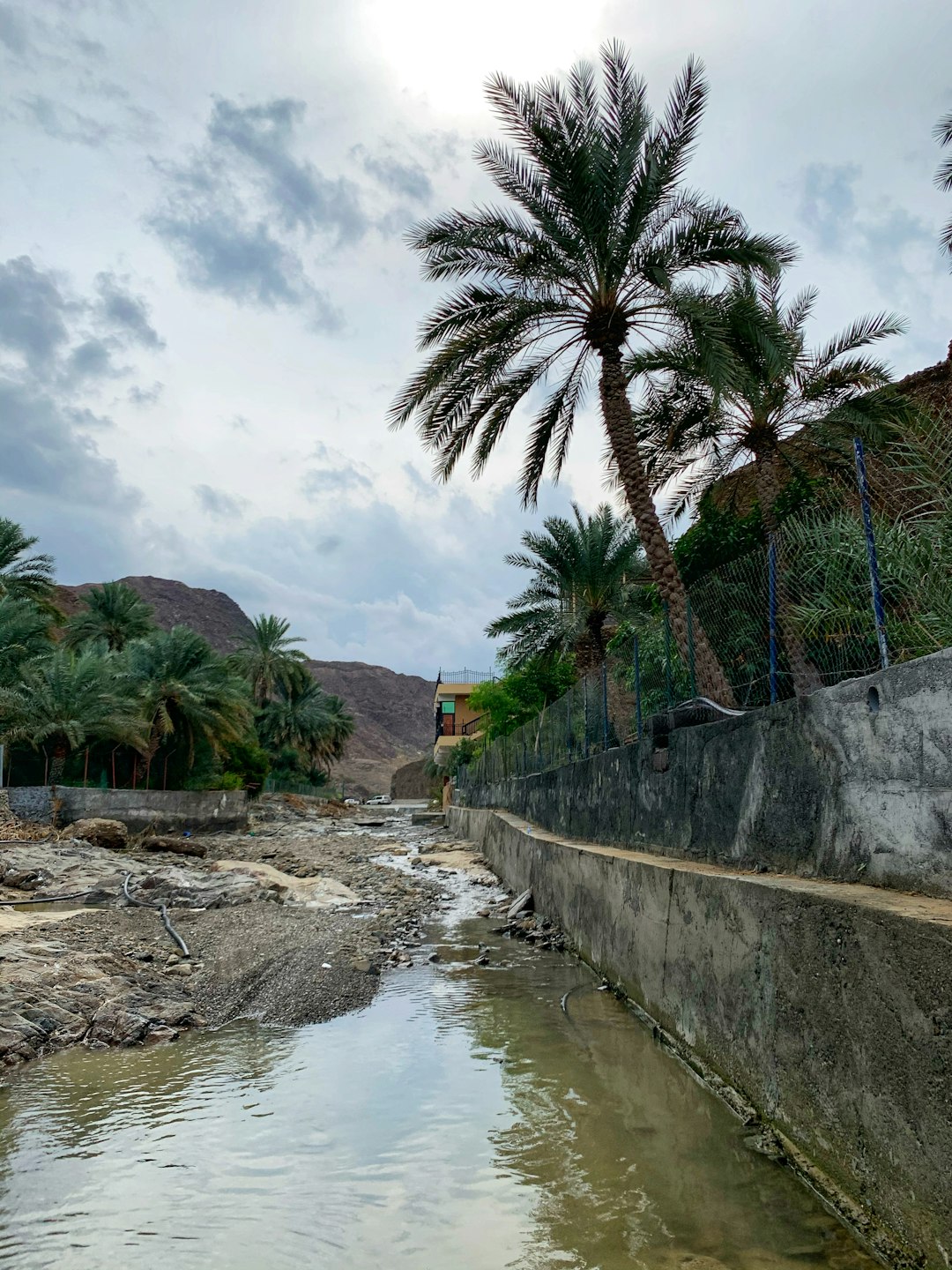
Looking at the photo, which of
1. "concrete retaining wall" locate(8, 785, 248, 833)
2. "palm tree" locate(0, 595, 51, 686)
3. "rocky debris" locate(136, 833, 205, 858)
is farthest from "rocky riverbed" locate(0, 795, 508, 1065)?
"palm tree" locate(0, 595, 51, 686)

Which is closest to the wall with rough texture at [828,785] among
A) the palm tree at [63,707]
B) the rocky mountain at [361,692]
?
the palm tree at [63,707]

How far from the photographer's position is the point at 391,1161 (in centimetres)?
406

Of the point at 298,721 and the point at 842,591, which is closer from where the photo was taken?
the point at 842,591

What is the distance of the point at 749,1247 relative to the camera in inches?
126

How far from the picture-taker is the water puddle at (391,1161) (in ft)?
10.6

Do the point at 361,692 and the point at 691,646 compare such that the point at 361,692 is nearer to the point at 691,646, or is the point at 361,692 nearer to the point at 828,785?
the point at 691,646

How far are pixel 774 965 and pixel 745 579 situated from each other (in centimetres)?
312

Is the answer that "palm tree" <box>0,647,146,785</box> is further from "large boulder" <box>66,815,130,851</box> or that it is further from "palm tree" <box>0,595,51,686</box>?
"large boulder" <box>66,815,130,851</box>

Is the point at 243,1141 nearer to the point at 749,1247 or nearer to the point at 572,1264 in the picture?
the point at 572,1264

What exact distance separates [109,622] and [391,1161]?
124ft

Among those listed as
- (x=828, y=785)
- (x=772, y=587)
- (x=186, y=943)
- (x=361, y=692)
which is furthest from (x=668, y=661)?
(x=361, y=692)

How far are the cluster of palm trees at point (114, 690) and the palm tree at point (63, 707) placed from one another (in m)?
0.03

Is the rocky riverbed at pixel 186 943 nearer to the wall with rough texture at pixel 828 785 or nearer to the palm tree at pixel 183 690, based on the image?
the wall with rough texture at pixel 828 785

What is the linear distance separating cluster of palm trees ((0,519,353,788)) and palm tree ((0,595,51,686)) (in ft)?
0.13
